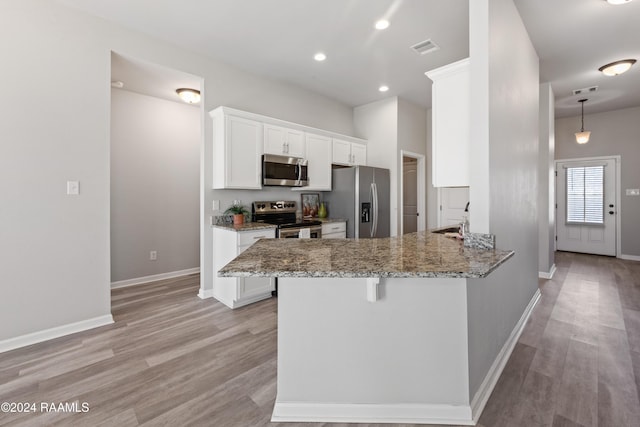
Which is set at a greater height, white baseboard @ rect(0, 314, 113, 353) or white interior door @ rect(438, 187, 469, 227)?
white interior door @ rect(438, 187, 469, 227)

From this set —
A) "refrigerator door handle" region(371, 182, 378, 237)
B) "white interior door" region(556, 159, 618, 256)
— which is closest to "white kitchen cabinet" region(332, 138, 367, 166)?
"refrigerator door handle" region(371, 182, 378, 237)

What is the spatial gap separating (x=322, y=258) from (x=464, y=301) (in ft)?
2.61

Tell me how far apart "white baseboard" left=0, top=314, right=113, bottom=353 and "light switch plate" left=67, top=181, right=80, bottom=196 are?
46.7 inches

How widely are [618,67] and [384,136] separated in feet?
10.00

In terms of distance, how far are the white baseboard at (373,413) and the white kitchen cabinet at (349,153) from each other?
3709 mm

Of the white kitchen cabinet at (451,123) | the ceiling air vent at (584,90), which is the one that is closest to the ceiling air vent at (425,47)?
the white kitchen cabinet at (451,123)

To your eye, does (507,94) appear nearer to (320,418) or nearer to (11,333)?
(320,418)

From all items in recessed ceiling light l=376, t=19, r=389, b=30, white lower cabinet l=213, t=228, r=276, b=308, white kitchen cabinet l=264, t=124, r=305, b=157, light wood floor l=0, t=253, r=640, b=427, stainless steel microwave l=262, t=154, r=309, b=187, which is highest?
recessed ceiling light l=376, t=19, r=389, b=30

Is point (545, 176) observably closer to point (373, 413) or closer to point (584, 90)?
point (584, 90)

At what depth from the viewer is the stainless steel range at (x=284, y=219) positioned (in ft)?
12.0

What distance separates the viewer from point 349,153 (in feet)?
16.5

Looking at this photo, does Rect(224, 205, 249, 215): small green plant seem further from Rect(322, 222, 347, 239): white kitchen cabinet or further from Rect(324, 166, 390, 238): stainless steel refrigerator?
Rect(324, 166, 390, 238): stainless steel refrigerator

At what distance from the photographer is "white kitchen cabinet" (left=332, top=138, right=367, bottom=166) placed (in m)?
4.82

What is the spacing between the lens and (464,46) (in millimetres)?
3330
